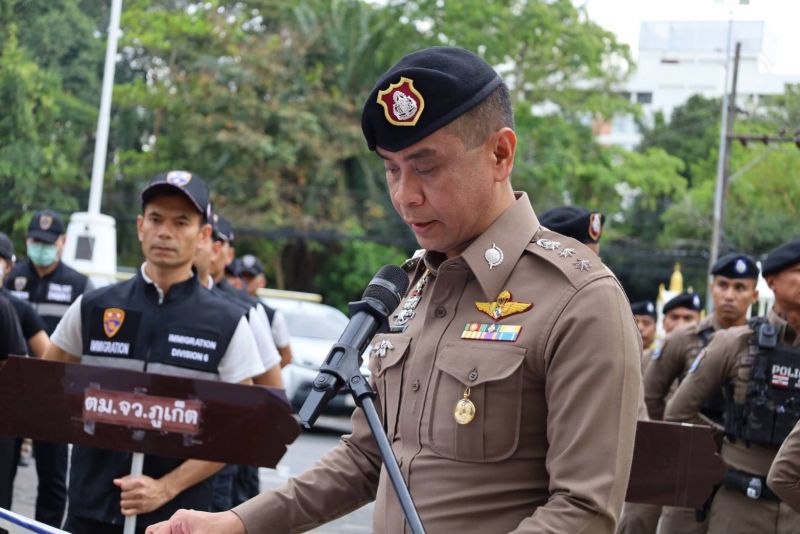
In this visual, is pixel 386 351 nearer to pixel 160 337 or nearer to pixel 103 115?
pixel 160 337

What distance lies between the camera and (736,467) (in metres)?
5.55

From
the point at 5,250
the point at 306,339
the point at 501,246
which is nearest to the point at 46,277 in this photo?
the point at 5,250

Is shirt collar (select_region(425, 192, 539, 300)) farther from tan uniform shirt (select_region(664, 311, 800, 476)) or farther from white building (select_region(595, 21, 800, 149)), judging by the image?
white building (select_region(595, 21, 800, 149))

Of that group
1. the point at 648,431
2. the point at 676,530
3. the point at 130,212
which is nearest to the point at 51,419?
the point at 648,431

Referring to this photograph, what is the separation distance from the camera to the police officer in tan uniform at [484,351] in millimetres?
2221

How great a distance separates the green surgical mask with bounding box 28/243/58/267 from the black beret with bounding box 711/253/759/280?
5614mm

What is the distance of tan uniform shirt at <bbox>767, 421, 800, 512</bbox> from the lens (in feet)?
13.9

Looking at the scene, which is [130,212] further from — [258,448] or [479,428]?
[479,428]

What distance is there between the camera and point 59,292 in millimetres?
9797

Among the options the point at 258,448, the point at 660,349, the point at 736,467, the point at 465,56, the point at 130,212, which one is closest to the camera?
the point at 465,56

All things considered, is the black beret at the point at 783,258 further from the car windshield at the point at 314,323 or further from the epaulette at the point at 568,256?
the car windshield at the point at 314,323

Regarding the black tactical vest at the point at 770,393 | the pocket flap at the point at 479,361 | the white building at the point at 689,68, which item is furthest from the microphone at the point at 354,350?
the white building at the point at 689,68

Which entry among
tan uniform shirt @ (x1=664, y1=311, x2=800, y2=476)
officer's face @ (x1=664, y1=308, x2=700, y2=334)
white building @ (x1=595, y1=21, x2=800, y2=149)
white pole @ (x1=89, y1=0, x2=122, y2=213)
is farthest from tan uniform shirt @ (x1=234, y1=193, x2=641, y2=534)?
white pole @ (x1=89, y1=0, x2=122, y2=213)

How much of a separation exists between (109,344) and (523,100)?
98.0ft
